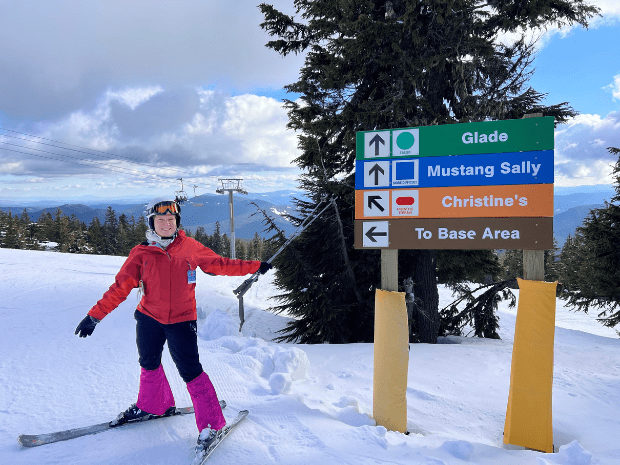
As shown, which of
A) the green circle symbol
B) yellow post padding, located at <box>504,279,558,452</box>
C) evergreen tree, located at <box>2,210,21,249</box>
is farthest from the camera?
evergreen tree, located at <box>2,210,21,249</box>

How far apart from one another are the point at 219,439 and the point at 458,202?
3.32 m

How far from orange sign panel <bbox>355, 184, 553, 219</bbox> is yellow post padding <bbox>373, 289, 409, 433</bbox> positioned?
97cm

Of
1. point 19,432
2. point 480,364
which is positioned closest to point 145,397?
point 19,432

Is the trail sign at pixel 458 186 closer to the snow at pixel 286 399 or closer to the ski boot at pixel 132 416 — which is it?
the snow at pixel 286 399

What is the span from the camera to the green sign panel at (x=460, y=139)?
→ 3658 mm

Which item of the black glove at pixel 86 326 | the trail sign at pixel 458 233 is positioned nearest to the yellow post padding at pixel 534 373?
the trail sign at pixel 458 233

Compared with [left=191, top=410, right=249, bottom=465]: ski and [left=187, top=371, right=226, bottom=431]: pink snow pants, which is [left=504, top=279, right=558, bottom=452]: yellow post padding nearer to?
[left=191, top=410, right=249, bottom=465]: ski

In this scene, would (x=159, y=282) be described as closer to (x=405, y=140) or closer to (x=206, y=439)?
(x=206, y=439)

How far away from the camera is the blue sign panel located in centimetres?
368

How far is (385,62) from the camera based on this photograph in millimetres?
7652

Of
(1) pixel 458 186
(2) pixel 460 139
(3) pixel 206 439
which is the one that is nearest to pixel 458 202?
(1) pixel 458 186

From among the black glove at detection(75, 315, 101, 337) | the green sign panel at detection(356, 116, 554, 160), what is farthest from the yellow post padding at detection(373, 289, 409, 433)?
the black glove at detection(75, 315, 101, 337)

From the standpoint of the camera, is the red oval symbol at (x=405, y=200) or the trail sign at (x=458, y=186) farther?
the red oval symbol at (x=405, y=200)

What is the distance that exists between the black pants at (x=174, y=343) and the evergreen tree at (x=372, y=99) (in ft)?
18.7
